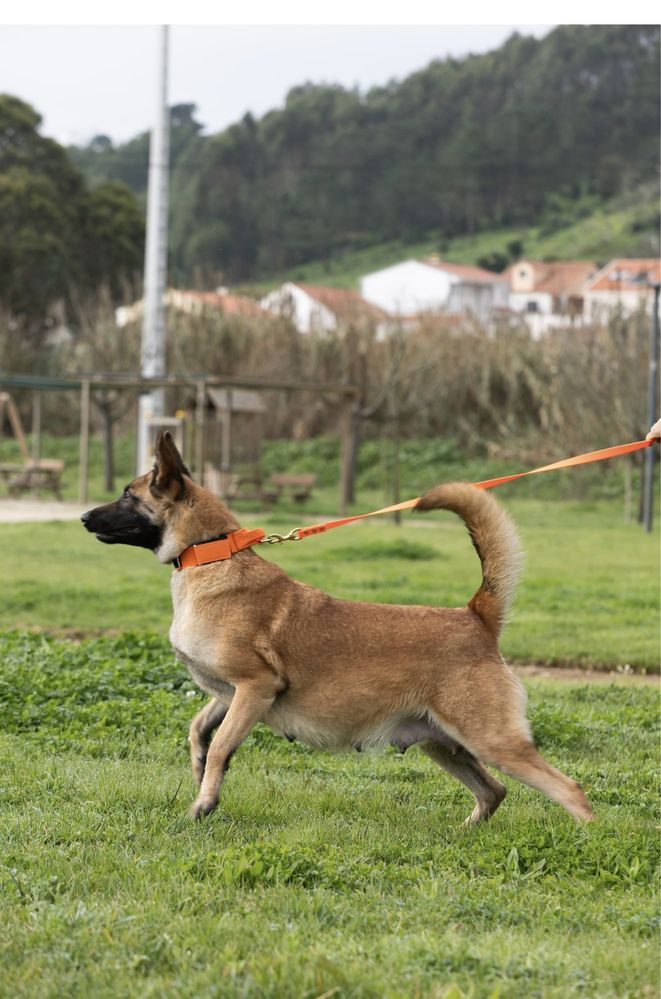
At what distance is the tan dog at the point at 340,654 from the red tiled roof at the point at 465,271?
3629 inches

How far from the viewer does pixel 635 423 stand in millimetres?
29625

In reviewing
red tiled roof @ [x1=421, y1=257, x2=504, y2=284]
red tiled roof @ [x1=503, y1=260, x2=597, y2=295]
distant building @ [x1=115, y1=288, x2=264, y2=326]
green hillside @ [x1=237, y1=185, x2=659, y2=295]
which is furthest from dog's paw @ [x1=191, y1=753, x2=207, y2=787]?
red tiled roof @ [x1=503, y1=260, x2=597, y2=295]

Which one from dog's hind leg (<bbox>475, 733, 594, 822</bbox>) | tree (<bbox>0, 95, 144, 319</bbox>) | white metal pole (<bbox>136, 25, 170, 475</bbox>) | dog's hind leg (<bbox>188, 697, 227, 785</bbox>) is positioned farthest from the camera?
tree (<bbox>0, 95, 144, 319</bbox>)

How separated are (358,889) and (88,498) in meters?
28.6

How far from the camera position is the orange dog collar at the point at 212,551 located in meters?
5.55

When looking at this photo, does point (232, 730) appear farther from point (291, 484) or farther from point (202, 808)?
point (291, 484)

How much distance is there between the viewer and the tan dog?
516 centimetres

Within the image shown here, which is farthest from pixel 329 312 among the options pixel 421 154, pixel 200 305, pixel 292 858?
pixel 421 154

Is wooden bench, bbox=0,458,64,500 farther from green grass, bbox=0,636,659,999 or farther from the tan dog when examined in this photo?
the tan dog

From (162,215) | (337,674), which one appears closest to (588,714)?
(337,674)

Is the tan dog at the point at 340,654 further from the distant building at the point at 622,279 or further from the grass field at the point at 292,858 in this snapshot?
the distant building at the point at 622,279

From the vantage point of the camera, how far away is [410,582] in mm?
14664

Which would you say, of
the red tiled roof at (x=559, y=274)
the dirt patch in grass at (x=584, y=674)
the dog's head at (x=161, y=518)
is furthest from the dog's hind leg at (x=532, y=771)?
the red tiled roof at (x=559, y=274)

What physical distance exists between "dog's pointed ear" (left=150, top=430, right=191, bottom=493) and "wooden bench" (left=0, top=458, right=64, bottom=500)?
26.5 m
